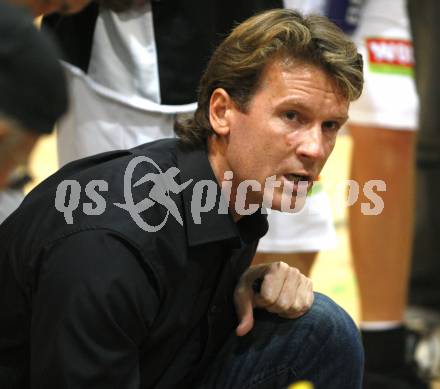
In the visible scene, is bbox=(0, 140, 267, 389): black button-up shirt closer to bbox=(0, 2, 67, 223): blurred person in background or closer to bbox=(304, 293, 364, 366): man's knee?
bbox=(304, 293, 364, 366): man's knee

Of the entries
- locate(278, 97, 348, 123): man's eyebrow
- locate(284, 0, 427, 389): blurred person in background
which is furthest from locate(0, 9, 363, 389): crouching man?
locate(284, 0, 427, 389): blurred person in background

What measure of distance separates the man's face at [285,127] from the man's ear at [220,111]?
2 centimetres

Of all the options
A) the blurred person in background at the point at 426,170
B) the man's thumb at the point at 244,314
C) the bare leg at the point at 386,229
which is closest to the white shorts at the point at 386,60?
the bare leg at the point at 386,229

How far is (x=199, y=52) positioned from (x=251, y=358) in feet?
2.40

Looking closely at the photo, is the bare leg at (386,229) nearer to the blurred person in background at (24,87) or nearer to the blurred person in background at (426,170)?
the blurred person in background at (426,170)

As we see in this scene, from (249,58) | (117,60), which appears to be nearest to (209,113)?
(249,58)

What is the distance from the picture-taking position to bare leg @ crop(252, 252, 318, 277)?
255 centimetres

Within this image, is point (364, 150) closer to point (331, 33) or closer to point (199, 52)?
point (199, 52)

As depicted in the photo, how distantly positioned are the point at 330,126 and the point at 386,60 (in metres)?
0.88

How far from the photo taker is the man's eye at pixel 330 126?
192 centimetres

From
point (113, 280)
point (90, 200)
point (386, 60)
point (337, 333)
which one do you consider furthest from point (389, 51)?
point (113, 280)

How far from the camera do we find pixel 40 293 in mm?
1633

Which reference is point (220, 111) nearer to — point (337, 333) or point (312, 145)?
point (312, 145)

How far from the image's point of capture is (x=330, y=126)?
193cm
